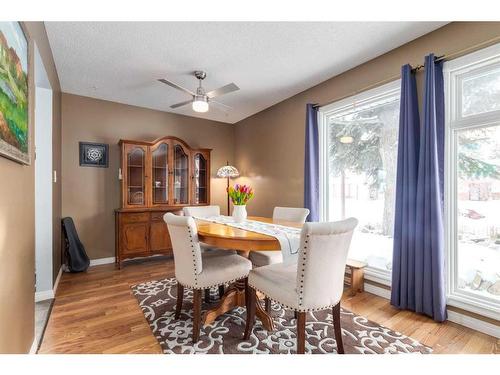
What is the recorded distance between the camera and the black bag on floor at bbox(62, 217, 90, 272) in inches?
126

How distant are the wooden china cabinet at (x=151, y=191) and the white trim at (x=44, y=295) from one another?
3.03 feet

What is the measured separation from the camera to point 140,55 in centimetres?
245

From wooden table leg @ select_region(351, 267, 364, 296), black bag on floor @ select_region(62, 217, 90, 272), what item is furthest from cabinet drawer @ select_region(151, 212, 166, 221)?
wooden table leg @ select_region(351, 267, 364, 296)

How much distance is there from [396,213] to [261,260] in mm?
1363

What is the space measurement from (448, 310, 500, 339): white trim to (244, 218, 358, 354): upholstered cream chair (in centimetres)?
119

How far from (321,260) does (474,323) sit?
5.30ft

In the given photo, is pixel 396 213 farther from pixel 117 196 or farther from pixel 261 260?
pixel 117 196

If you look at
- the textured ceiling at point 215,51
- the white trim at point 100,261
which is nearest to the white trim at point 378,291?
the textured ceiling at point 215,51

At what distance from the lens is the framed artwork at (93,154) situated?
139 inches

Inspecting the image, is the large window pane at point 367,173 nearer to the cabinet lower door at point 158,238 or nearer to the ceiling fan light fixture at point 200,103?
the ceiling fan light fixture at point 200,103

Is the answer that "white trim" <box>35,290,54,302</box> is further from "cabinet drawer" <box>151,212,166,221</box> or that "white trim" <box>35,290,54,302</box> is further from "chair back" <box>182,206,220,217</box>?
"chair back" <box>182,206,220,217</box>
